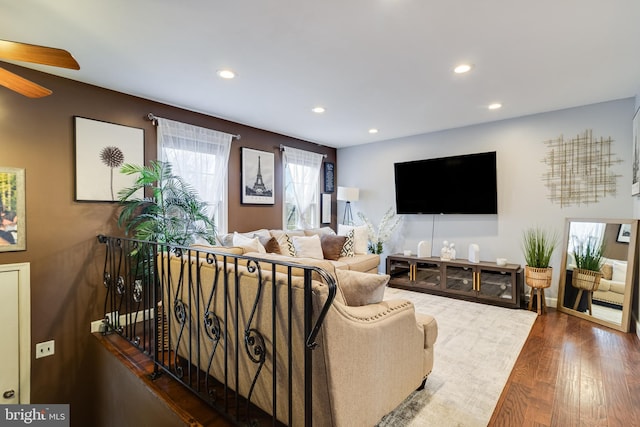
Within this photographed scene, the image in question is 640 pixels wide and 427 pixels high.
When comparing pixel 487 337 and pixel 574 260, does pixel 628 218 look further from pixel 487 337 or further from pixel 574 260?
pixel 487 337

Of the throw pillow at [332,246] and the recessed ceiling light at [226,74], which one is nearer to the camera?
the recessed ceiling light at [226,74]

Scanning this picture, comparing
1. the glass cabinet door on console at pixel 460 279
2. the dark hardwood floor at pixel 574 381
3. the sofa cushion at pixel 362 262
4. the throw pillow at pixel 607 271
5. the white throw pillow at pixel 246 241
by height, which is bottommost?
the dark hardwood floor at pixel 574 381

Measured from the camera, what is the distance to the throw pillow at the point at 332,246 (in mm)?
4734

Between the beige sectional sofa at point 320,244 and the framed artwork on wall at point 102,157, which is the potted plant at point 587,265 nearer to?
the beige sectional sofa at point 320,244

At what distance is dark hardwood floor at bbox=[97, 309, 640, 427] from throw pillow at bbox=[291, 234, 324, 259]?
238cm

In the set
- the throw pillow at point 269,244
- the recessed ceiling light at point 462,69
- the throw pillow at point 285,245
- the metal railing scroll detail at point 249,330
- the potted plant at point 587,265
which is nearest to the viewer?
the metal railing scroll detail at point 249,330

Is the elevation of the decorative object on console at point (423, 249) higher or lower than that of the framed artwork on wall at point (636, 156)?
lower

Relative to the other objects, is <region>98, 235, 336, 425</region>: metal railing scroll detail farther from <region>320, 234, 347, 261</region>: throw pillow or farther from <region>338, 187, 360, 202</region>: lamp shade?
<region>338, 187, 360, 202</region>: lamp shade

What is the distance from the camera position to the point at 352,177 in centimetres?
604

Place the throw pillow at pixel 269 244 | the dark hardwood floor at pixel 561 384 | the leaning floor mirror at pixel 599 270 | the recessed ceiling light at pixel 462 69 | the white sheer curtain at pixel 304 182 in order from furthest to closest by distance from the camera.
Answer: the white sheer curtain at pixel 304 182 → the throw pillow at pixel 269 244 → the leaning floor mirror at pixel 599 270 → the recessed ceiling light at pixel 462 69 → the dark hardwood floor at pixel 561 384

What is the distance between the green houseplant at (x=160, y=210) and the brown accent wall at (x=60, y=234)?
22 cm

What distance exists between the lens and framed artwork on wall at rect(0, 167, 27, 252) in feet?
8.36

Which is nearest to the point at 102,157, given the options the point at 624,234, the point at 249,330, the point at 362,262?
the point at 249,330

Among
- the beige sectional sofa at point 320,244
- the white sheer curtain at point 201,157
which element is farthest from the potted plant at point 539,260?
the white sheer curtain at point 201,157
